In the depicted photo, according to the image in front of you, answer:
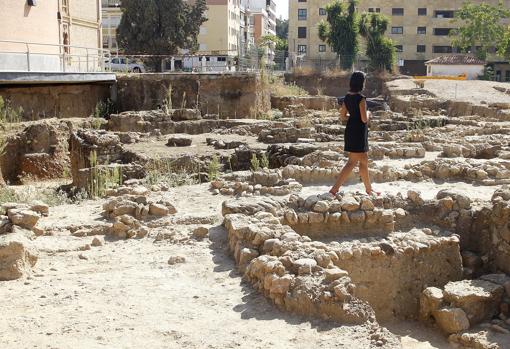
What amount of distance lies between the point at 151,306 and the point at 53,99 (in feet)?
50.6

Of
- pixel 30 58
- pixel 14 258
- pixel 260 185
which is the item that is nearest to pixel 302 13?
pixel 30 58

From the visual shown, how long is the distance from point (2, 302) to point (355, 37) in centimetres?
4237

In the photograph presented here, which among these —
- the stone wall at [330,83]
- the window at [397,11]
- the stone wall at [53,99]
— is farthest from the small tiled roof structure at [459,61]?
the stone wall at [53,99]

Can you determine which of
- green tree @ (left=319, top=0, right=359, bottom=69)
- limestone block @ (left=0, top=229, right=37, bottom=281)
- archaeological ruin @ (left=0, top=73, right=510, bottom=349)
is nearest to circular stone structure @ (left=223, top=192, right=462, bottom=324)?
archaeological ruin @ (left=0, top=73, right=510, bottom=349)

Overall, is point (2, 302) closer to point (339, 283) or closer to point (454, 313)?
point (339, 283)

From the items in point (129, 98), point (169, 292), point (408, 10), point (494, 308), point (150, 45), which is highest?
point (408, 10)

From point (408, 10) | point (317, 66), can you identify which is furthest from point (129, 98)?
point (408, 10)

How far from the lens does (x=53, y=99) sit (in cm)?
1884

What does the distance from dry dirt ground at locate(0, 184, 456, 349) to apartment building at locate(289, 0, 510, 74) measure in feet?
169

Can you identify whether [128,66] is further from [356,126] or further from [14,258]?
[14,258]

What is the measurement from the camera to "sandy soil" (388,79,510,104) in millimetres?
23898

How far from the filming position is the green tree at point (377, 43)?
4366 cm

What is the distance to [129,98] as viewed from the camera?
22.3 metres

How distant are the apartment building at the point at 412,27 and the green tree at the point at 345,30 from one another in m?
10.9
